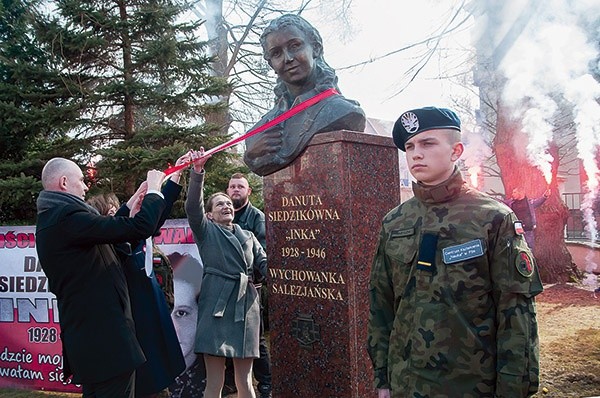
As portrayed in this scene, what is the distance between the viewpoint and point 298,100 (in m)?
3.63

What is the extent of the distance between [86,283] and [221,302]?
1.10 meters

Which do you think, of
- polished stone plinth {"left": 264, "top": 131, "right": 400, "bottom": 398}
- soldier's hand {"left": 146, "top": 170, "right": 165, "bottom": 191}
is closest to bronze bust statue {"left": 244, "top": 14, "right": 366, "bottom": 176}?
polished stone plinth {"left": 264, "top": 131, "right": 400, "bottom": 398}

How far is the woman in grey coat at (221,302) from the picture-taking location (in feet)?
11.8

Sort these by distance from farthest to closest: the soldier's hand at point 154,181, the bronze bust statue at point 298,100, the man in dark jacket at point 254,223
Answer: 1. the man in dark jacket at point 254,223
2. the bronze bust statue at point 298,100
3. the soldier's hand at point 154,181

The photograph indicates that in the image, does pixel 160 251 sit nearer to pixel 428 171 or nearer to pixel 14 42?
pixel 428 171

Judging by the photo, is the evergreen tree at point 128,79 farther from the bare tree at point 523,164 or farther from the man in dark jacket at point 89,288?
the bare tree at point 523,164

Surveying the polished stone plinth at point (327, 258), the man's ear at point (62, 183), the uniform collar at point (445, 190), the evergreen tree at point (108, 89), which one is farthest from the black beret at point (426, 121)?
the evergreen tree at point (108, 89)

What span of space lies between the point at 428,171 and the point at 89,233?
5.94ft

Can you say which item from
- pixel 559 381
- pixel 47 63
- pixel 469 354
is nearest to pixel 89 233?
pixel 469 354

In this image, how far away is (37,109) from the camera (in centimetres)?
660

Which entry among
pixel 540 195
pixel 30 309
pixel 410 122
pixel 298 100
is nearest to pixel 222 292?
pixel 298 100

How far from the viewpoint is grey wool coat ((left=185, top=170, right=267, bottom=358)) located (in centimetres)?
359

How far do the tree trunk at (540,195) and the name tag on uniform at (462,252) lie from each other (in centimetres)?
941

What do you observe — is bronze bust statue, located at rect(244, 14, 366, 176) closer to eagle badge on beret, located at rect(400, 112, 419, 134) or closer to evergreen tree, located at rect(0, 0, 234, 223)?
eagle badge on beret, located at rect(400, 112, 419, 134)
